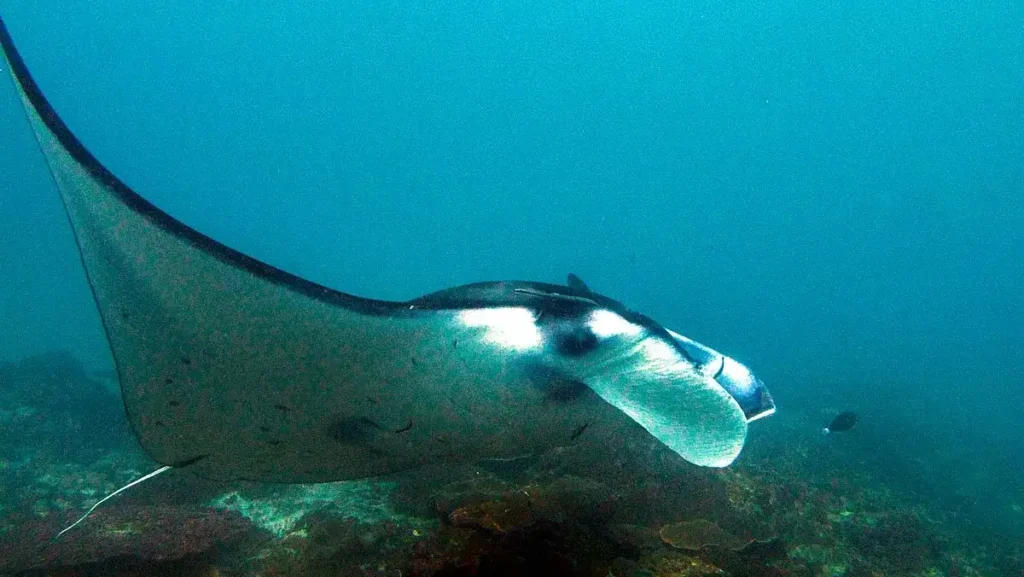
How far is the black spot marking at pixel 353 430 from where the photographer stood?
1992 mm

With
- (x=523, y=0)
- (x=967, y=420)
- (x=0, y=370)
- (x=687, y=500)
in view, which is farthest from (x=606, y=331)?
(x=523, y=0)

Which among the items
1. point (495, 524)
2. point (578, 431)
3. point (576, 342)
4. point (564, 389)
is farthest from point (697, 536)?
point (576, 342)

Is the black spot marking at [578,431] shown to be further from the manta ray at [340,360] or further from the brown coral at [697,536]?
the brown coral at [697,536]

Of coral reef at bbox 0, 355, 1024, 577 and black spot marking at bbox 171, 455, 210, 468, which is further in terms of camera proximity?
coral reef at bbox 0, 355, 1024, 577

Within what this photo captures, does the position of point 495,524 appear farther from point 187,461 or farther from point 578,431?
point 187,461

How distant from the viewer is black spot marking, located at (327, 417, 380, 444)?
199cm

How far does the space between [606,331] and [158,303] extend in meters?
1.48

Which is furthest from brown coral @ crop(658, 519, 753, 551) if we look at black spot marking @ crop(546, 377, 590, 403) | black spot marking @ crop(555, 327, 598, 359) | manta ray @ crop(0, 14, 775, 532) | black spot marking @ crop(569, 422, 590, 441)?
black spot marking @ crop(555, 327, 598, 359)

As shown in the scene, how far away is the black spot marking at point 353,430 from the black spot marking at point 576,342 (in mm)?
815

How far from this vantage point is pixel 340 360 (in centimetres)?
173

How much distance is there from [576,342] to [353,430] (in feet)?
3.22

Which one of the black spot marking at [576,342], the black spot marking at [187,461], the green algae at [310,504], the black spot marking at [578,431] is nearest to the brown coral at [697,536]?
the green algae at [310,504]

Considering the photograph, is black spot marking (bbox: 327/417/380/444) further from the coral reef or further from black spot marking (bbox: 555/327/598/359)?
the coral reef

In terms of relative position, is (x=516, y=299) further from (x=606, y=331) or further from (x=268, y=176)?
(x=268, y=176)
